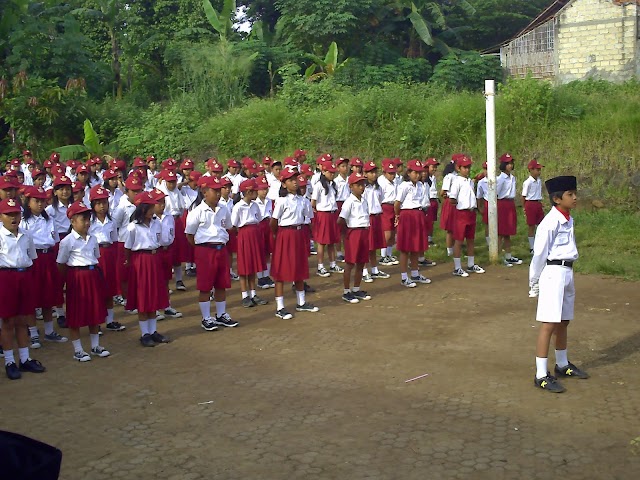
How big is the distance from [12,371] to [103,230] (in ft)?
6.77

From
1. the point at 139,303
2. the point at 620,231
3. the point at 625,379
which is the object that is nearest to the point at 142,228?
the point at 139,303

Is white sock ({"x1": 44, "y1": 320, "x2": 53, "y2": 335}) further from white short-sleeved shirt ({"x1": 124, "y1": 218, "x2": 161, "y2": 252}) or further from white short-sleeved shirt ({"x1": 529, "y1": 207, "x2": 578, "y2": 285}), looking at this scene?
white short-sleeved shirt ({"x1": 529, "y1": 207, "x2": 578, "y2": 285})

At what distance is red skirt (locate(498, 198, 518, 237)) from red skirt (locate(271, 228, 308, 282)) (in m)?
4.18

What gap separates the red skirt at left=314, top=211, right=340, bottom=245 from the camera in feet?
38.6

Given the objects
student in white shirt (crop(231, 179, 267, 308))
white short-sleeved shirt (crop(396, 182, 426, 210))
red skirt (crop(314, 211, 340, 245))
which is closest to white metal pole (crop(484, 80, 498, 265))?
white short-sleeved shirt (crop(396, 182, 426, 210))

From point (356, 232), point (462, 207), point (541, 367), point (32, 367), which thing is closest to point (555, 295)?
point (541, 367)

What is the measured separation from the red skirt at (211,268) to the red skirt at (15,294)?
6.57ft

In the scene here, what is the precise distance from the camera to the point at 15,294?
24.7 ft

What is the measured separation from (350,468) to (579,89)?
1555 cm

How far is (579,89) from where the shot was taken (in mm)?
18594

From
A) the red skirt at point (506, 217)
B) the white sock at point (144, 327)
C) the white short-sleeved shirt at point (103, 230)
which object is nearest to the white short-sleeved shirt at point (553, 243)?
the white sock at point (144, 327)

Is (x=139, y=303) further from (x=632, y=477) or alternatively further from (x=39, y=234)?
(x=632, y=477)

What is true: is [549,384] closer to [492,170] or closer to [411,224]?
[411,224]

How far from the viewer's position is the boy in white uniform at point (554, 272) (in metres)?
6.63
